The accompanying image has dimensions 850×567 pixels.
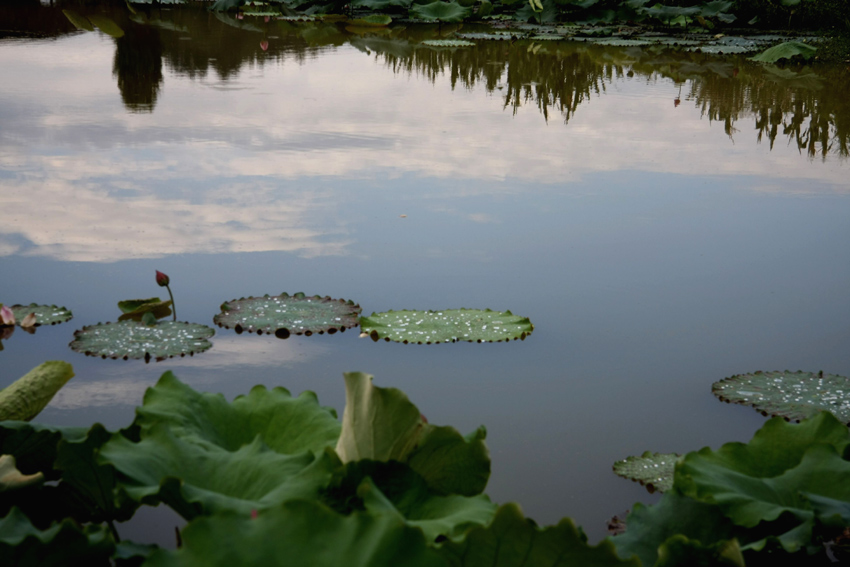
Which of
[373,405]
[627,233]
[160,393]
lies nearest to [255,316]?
[160,393]

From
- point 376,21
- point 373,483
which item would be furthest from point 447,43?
point 373,483

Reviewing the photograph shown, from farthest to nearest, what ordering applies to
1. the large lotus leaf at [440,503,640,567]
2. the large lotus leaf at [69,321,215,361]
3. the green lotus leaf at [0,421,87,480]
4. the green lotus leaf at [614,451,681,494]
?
the large lotus leaf at [69,321,215,361] < the green lotus leaf at [614,451,681,494] < the green lotus leaf at [0,421,87,480] < the large lotus leaf at [440,503,640,567]

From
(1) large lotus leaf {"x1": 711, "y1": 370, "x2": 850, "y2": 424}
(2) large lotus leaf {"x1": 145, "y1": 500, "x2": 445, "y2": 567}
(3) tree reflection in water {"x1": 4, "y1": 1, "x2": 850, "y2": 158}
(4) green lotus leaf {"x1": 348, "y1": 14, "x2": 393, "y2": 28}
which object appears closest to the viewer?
(2) large lotus leaf {"x1": 145, "y1": 500, "x2": 445, "y2": 567}

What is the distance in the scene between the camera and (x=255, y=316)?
2.07 meters

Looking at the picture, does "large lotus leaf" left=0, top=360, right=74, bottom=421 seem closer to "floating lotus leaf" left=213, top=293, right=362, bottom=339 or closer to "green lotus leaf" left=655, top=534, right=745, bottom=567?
"floating lotus leaf" left=213, top=293, right=362, bottom=339

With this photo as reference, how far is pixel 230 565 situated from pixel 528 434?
1.00 metres

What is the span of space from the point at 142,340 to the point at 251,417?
2.87 ft

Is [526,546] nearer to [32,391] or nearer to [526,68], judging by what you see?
[32,391]

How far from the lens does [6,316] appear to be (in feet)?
6.43

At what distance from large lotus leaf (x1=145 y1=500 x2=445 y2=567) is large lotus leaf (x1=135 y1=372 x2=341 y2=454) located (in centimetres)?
40

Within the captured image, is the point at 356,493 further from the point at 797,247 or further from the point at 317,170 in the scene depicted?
the point at 317,170

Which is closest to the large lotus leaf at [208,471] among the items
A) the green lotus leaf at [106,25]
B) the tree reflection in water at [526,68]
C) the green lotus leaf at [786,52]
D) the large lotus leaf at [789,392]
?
the large lotus leaf at [789,392]

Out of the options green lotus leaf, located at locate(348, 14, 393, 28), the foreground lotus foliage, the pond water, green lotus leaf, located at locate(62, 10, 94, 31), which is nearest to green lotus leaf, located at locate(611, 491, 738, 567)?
the foreground lotus foliage

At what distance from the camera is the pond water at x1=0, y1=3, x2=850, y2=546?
1738 mm
